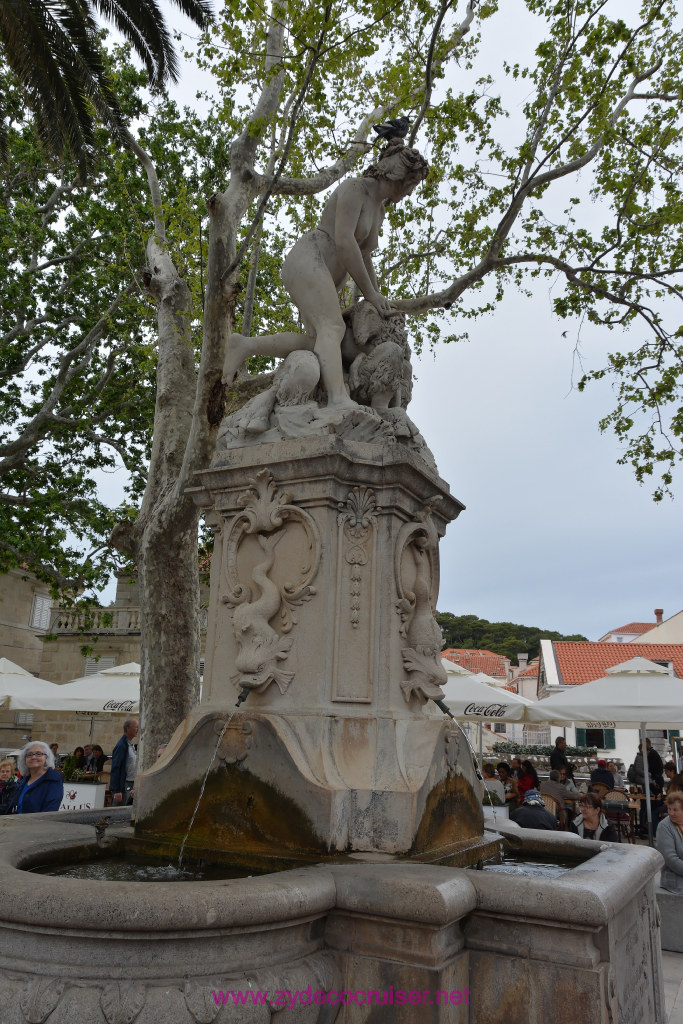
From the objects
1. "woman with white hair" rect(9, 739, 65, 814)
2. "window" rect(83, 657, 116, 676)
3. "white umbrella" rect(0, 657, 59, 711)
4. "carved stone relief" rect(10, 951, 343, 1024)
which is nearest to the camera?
"carved stone relief" rect(10, 951, 343, 1024)

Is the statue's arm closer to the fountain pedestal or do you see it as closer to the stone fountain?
the stone fountain

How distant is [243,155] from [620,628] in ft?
175

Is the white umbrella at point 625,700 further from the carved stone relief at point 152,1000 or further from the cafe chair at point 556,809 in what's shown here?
the carved stone relief at point 152,1000

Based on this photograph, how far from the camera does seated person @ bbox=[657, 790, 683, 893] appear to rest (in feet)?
22.4

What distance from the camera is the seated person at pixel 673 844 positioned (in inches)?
269

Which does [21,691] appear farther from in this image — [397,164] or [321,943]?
[321,943]

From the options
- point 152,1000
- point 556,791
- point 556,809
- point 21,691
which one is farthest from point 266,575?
point 21,691

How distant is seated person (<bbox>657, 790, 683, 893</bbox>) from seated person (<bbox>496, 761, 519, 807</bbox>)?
4.96 m

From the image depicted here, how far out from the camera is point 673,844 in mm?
6938

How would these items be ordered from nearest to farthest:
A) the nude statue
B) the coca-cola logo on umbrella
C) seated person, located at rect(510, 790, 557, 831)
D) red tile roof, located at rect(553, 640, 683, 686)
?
the nude statue
seated person, located at rect(510, 790, 557, 831)
the coca-cola logo on umbrella
red tile roof, located at rect(553, 640, 683, 686)

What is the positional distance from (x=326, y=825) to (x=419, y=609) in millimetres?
1345

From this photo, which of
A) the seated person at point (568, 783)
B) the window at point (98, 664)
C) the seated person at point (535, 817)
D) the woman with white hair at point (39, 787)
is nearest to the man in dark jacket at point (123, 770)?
the woman with white hair at point (39, 787)

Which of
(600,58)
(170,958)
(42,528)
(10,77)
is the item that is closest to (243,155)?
(600,58)

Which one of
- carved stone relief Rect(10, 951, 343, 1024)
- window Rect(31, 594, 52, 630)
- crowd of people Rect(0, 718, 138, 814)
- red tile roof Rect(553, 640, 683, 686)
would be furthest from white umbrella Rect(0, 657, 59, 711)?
red tile roof Rect(553, 640, 683, 686)
